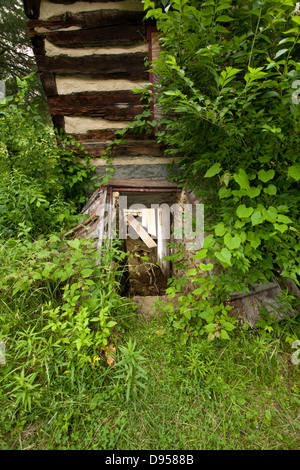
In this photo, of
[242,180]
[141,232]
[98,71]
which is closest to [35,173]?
[98,71]

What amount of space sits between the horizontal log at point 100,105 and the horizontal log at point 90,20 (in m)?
0.70

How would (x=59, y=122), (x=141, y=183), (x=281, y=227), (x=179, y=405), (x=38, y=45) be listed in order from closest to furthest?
(x=281, y=227) → (x=179, y=405) → (x=38, y=45) → (x=59, y=122) → (x=141, y=183)

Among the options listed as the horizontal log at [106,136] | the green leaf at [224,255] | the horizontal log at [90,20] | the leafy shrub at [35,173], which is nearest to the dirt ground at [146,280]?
the leafy shrub at [35,173]

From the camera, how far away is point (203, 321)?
2178 millimetres

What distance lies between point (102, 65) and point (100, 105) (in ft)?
1.43

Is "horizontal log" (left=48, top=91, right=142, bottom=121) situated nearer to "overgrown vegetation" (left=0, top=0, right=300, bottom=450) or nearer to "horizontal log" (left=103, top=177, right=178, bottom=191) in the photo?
"horizontal log" (left=103, top=177, right=178, bottom=191)

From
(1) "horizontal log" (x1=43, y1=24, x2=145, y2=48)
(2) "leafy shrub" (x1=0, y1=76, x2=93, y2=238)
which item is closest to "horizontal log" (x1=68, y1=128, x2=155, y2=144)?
(2) "leafy shrub" (x1=0, y1=76, x2=93, y2=238)

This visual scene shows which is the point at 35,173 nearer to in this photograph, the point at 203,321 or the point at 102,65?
the point at 102,65

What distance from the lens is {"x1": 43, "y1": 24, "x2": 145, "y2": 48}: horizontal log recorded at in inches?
103

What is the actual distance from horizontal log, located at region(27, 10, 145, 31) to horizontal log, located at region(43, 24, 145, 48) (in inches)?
1.8

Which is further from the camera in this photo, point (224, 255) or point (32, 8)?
point (32, 8)

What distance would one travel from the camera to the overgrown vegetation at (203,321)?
1.38 meters

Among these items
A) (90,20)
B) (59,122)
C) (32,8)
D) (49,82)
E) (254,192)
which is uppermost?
(32,8)
